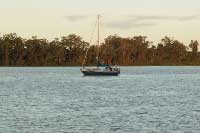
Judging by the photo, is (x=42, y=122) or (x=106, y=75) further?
(x=106, y=75)

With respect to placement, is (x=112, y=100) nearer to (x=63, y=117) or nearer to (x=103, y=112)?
(x=103, y=112)

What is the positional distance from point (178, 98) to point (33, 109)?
21970 mm

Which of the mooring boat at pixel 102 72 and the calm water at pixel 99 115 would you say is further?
the mooring boat at pixel 102 72

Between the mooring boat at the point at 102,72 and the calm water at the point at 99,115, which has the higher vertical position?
the mooring boat at the point at 102,72

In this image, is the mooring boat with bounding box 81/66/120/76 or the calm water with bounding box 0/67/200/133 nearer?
the calm water with bounding box 0/67/200/133

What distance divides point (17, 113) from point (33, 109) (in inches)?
157

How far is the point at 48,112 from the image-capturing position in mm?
56906

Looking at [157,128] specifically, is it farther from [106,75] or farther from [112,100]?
[106,75]

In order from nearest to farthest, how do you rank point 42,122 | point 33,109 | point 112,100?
point 42,122, point 33,109, point 112,100

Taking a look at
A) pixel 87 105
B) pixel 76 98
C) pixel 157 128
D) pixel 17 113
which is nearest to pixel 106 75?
pixel 76 98

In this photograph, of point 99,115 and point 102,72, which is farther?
point 102,72

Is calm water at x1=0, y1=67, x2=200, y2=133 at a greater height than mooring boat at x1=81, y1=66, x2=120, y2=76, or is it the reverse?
mooring boat at x1=81, y1=66, x2=120, y2=76

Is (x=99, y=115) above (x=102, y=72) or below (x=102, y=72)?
below

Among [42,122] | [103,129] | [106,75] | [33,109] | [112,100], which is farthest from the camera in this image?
[106,75]
